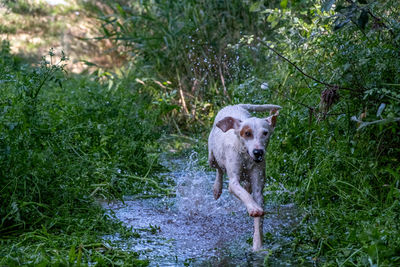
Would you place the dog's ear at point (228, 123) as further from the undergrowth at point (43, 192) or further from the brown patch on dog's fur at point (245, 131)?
the undergrowth at point (43, 192)

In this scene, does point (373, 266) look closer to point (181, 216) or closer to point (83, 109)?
point (181, 216)

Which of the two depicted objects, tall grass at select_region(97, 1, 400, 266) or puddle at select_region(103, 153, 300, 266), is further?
puddle at select_region(103, 153, 300, 266)

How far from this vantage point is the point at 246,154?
4.36 metres

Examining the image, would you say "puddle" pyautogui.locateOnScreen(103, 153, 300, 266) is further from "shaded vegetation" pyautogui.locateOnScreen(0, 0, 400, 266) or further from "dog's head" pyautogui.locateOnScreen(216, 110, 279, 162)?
"dog's head" pyautogui.locateOnScreen(216, 110, 279, 162)

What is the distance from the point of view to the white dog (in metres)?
3.98

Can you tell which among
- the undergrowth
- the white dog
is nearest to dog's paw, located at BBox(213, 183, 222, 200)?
the white dog

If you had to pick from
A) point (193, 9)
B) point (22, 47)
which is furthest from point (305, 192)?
point (22, 47)

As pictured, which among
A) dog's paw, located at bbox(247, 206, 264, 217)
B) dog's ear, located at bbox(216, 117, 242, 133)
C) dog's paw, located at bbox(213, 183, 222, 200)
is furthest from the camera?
dog's paw, located at bbox(213, 183, 222, 200)

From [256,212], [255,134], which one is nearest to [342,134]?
[255,134]

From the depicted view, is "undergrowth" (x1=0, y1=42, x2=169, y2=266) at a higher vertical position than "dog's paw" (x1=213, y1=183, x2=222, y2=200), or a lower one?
higher

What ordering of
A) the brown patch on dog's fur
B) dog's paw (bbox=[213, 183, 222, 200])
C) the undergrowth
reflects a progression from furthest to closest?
dog's paw (bbox=[213, 183, 222, 200]) → the brown patch on dog's fur → the undergrowth

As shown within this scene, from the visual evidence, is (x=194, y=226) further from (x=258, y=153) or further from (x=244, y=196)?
(x=258, y=153)

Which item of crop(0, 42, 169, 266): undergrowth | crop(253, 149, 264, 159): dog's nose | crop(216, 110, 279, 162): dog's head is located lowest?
crop(0, 42, 169, 266): undergrowth

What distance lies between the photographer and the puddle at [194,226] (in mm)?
3842
